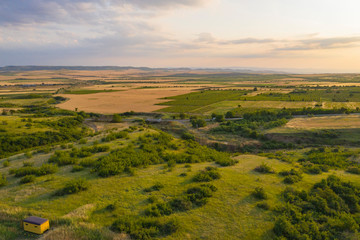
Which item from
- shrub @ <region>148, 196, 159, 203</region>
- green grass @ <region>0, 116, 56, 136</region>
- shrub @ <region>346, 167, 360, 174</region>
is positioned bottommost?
green grass @ <region>0, 116, 56, 136</region>

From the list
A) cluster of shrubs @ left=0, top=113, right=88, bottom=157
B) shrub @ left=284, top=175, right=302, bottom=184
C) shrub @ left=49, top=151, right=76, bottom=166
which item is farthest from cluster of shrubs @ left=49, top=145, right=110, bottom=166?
cluster of shrubs @ left=0, top=113, right=88, bottom=157

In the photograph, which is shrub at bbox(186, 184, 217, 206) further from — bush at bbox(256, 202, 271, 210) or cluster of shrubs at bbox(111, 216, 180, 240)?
bush at bbox(256, 202, 271, 210)

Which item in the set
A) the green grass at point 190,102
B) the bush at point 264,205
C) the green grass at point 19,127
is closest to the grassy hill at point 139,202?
the bush at point 264,205

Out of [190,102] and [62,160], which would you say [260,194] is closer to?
[62,160]

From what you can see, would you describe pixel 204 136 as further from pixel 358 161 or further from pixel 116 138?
pixel 358 161

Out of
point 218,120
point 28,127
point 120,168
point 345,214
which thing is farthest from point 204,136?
point 28,127

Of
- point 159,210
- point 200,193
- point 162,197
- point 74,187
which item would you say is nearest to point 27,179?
point 74,187
